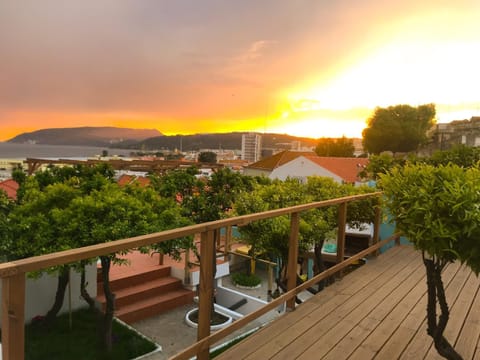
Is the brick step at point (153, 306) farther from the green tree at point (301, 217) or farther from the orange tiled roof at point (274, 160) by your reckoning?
the orange tiled roof at point (274, 160)

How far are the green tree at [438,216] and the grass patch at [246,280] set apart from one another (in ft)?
30.5

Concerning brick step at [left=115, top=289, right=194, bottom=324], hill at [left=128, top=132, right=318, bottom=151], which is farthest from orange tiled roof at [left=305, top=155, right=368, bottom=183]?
hill at [left=128, top=132, right=318, bottom=151]

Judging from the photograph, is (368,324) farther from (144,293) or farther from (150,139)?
(150,139)

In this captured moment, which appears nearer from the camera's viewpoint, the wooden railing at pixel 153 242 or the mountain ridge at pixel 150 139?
the wooden railing at pixel 153 242

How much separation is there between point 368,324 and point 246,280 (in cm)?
860

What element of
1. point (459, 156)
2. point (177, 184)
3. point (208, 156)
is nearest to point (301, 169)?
point (459, 156)

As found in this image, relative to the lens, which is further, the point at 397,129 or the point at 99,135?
the point at 99,135

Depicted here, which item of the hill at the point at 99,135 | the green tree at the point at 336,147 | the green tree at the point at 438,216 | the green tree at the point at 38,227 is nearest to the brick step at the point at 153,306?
the green tree at the point at 38,227

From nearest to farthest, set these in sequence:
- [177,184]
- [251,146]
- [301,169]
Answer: [177,184], [301,169], [251,146]

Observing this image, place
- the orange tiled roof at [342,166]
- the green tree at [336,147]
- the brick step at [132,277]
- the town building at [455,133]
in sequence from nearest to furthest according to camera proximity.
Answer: the brick step at [132,277] → the orange tiled roof at [342,166] → the town building at [455,133] → the green tree at [336,147]

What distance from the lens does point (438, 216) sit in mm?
1805

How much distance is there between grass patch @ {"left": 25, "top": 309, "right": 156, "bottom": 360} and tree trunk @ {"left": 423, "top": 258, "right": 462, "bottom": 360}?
5.71 m

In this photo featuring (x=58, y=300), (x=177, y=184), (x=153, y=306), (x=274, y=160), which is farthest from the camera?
(x=274, y=160)

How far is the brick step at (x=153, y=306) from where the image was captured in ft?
25.9
